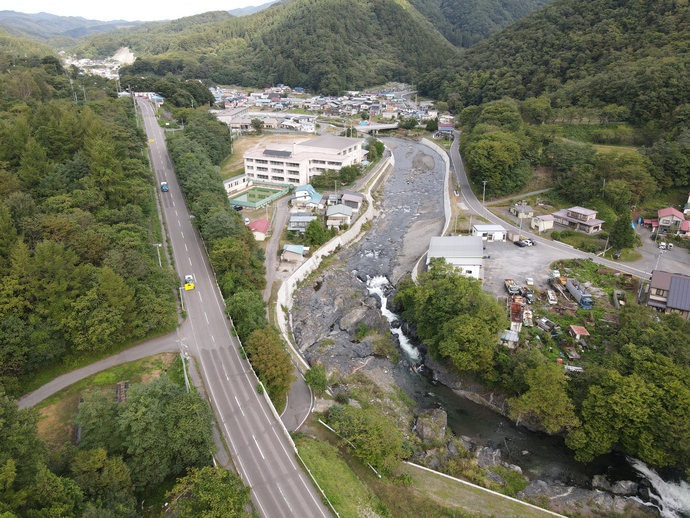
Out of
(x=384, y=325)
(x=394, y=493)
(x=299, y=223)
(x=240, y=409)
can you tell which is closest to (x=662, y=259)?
(x=384, y=325)

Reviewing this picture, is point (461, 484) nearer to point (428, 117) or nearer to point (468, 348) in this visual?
point (468, 348)

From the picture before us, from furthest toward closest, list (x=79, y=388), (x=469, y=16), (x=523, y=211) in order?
(x=469, y=16) → (x=523, y=211) → (x=79, y=388)

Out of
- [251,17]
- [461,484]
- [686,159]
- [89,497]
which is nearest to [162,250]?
[89,497]

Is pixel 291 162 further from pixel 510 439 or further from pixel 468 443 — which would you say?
pixel 510 439

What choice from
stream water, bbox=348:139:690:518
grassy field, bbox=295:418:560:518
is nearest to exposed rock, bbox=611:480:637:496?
stream water, bbox=348:139:690:518

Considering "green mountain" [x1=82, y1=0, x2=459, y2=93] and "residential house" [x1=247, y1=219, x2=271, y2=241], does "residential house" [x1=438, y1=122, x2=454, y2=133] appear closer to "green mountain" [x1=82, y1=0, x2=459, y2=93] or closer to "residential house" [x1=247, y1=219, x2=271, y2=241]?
"green mountain" [x1=82, y1=0, x2=459, y2=93]

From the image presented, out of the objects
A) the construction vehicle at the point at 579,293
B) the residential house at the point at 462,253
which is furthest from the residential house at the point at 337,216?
the construction vehicle at the point at 579,293
